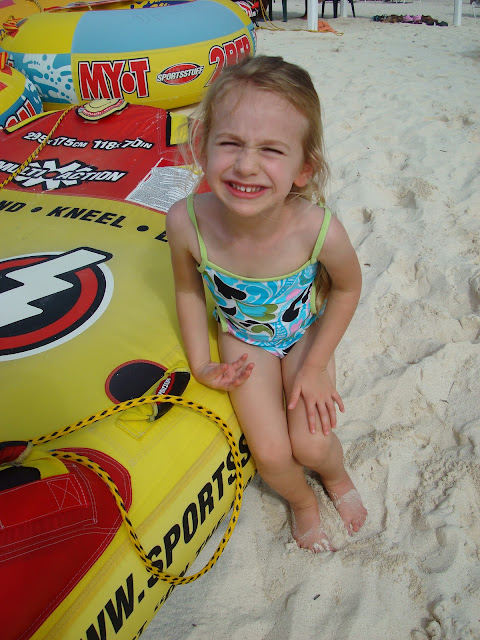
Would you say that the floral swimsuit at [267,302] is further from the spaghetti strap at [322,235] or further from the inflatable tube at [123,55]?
the inflatable tube at [123,55]

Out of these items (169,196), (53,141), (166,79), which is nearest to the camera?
(169,196)

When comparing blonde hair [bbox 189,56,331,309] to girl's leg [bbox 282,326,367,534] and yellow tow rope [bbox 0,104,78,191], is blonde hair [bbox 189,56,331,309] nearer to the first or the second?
girl's leg [bbox 282,326,367,534]

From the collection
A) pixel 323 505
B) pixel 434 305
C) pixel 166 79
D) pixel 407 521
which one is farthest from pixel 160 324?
pixel 166 79

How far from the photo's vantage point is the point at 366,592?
117 centimetres

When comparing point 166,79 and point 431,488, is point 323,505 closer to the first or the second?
point 431,488

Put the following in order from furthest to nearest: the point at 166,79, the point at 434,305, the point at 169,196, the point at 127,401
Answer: the point at 166,79
the point at 169,196
the point at 434,305
the point at 127,401

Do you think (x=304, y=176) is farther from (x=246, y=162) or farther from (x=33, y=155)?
(x=33, y=155)

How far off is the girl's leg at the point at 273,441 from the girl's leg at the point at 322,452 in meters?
0.03

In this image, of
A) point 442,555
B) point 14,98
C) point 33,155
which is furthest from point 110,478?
point 14,98

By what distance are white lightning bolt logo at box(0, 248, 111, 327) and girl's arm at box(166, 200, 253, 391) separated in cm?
42

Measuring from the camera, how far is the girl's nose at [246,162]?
39.6 inches

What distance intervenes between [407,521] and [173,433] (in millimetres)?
653

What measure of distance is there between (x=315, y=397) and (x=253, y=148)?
603 millimetres

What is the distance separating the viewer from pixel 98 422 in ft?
3.69
